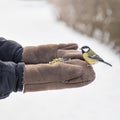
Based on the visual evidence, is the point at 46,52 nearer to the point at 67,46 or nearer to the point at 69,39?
the point at 67,46

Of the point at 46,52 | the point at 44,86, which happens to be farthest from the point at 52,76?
the point at 46,52

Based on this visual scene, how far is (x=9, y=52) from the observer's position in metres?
0.88

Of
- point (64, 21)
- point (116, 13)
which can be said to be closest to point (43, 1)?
point (64, 21)

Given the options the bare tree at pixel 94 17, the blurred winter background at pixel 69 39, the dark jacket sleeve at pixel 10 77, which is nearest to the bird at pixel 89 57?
the dark jacket sleeve at pixel 10 77

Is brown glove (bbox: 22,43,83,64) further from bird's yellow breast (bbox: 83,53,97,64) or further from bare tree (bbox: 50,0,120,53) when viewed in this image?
bare tree (bbox: 50,0,120,53)

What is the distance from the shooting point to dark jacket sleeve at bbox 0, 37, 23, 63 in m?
0.88

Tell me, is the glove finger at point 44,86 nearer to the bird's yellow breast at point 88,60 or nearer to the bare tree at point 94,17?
the bird's yellow breast at point 88,60

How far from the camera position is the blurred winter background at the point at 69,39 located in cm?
148

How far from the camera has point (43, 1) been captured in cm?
333

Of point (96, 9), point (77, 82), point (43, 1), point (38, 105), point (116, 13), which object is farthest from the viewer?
point (43, 1)

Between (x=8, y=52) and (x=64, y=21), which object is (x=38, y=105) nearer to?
(x=8, y=52)

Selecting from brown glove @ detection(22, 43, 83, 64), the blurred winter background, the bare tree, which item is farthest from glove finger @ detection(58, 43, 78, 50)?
the bare tree

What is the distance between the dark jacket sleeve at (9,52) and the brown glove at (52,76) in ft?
0.49

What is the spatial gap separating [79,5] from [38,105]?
103 centimetres
